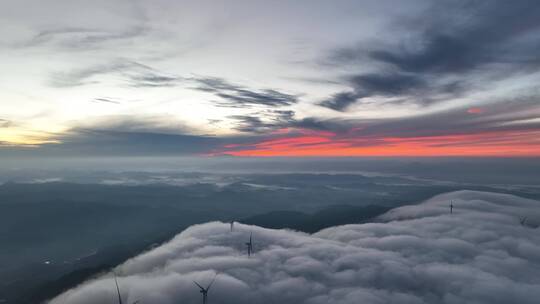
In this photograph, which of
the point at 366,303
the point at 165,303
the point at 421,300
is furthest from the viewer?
the point at 165,303

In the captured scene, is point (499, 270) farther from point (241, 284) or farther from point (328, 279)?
point (241, 284)

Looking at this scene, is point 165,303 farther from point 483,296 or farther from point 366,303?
point 483,296

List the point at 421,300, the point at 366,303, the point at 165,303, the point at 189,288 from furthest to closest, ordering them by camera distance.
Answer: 1. the point at 189,288
2. the point at 165,303
3. the point at 421,300
4. the point at 366,303

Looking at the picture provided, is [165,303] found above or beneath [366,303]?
beneath

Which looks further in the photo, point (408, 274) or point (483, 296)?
point (408, 274)

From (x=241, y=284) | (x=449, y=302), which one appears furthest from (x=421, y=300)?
(x=241, y=284)

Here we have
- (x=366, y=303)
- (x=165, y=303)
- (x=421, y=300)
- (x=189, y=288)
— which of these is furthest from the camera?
(x=189, y=288)

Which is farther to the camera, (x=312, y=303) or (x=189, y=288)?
(x=189, y=288)

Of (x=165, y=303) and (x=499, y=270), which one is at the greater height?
(x=499, y=270)

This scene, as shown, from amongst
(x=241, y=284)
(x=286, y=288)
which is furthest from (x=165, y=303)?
(x=286, y=288)
